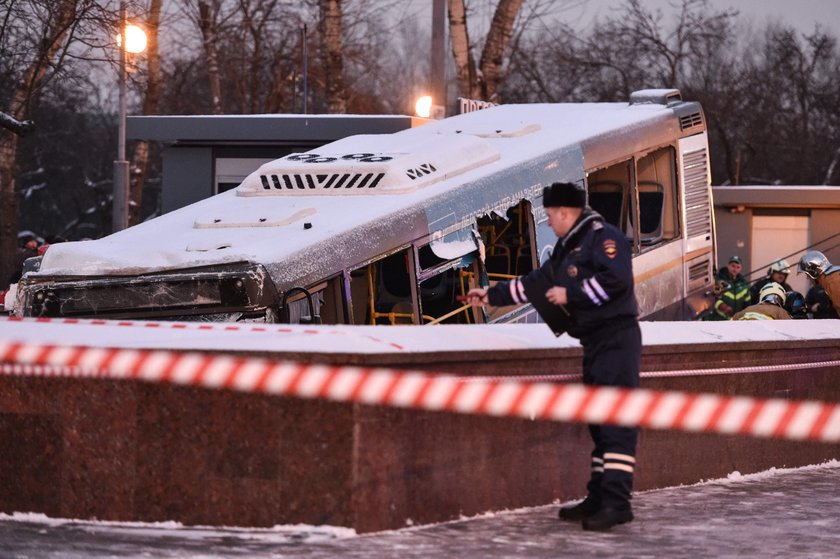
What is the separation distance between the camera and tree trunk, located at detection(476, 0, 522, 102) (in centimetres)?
2961

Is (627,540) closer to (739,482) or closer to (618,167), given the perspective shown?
(739,482)

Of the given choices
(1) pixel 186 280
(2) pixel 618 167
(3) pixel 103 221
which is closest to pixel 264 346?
(1) pixel 186 280

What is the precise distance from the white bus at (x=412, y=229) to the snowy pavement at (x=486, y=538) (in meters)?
3.07

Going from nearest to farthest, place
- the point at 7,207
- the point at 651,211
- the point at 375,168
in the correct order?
the point at 375,168 < the point at 651,211 < the point at 7,207

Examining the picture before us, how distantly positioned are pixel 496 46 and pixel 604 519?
76.0ft

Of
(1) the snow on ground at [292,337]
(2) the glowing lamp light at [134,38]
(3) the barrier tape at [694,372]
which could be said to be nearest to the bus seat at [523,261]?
(3) the barrier tape at [694,372]

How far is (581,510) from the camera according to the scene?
7.62 meters

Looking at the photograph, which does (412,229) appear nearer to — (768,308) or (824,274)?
(768,308)

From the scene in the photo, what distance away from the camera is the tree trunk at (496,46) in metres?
29.6

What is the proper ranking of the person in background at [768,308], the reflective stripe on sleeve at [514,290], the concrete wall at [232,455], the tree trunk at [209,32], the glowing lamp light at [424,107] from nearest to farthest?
the concrete wall at [232,455] → the reflective stripe on sleeve at [514,290] → the person in background at [768,308] → the glowing lamp light at [424,107] → the tree trunk at [209,32]

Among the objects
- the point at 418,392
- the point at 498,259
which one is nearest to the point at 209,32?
the point at 498,259

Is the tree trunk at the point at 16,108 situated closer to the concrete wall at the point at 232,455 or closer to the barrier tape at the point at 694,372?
the barrier tape at the point at 694,372

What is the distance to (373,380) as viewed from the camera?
21.5 ft

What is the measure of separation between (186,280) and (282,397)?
338 centimetres
